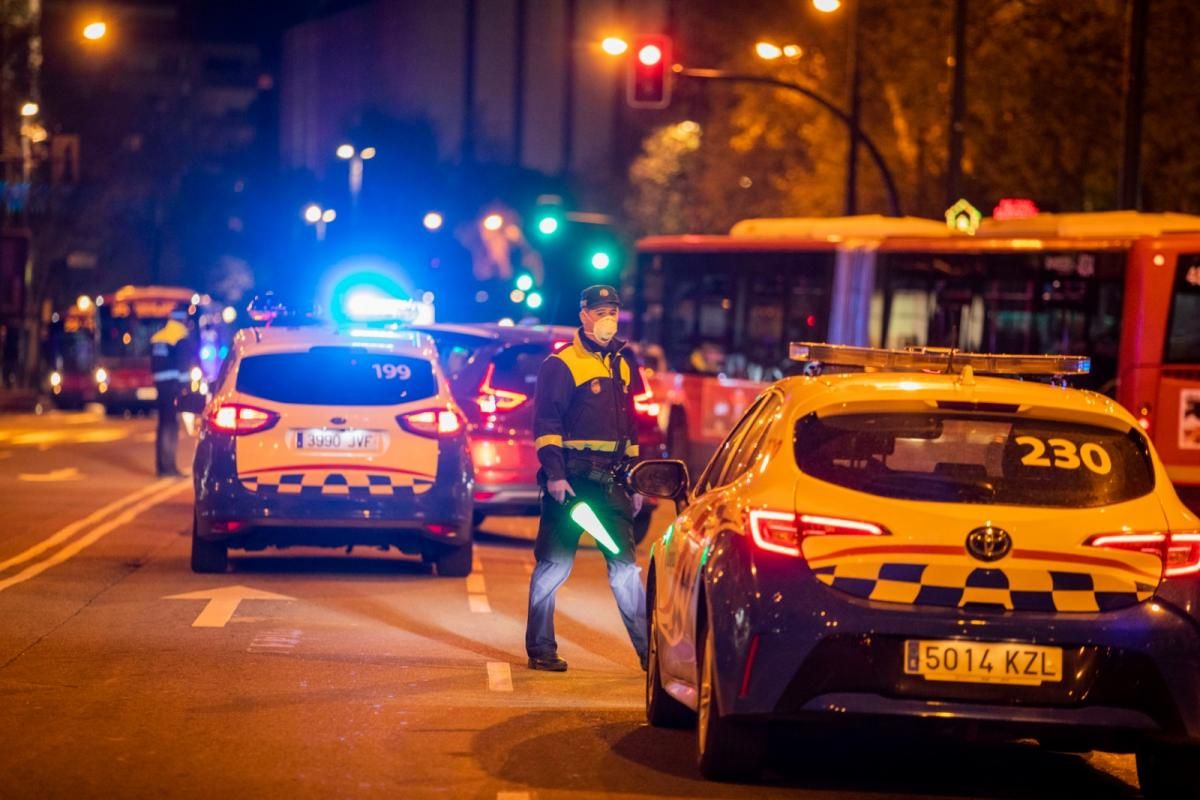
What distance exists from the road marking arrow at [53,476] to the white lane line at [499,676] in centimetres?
1422

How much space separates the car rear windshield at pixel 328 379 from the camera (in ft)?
48.2

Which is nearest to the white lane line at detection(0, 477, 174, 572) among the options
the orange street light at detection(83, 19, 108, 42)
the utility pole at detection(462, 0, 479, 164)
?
the orange street light at detection(83, 19, 108, 42)

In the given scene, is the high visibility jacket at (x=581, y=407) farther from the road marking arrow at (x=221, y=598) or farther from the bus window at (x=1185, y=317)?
the bus window at (x=1185, y=317)

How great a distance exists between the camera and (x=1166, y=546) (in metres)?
7.36

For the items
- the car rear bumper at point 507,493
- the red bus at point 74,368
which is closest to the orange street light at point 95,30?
the red bus at point 74,368

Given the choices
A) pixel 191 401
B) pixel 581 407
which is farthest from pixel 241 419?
pixel 581 407

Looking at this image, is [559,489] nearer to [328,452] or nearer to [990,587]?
[990,587]

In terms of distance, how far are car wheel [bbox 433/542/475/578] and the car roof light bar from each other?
6428mm

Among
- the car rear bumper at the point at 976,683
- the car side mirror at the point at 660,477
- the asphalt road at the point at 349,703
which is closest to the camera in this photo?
the car rear bumper at the point at 976,683

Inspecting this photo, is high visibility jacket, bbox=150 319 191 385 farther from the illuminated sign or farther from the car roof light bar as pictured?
the car roof light bar

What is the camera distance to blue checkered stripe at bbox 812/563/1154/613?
23.8ft

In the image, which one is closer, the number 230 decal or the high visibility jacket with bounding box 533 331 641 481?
the number 230 decal

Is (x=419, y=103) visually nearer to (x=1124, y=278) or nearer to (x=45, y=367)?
(x=45, y=367)

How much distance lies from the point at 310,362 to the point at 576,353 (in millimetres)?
4116
